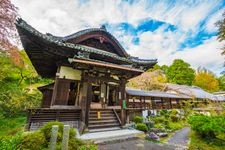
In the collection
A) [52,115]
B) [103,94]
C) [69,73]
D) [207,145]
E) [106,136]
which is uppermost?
[69,73]

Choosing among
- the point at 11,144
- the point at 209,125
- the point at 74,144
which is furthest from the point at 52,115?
the point at 209,125

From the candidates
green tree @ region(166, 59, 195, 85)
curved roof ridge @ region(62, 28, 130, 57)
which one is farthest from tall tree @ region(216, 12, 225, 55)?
green tree @ region(166, 59, 195, 85)

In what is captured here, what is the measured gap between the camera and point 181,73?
4344cm

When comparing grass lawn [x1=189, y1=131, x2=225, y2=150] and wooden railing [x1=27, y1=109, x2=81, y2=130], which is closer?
grass lawn [x1=189, y1=131, x2=225, y2=150]

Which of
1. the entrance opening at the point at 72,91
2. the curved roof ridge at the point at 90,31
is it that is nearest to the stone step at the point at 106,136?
the entrance opening at the point at 72,91

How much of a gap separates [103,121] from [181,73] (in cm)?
4063

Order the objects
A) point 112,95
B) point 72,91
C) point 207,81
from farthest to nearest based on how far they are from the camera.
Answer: point 207,81 < point 112,95 < point 72,91

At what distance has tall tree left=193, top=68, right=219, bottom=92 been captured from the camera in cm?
4828

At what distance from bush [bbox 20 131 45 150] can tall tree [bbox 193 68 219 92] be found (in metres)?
53.0

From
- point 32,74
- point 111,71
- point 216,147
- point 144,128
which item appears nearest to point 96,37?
point 111,71

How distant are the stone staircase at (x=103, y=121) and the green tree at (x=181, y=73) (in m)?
38.2

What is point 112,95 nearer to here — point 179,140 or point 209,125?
point 179,140

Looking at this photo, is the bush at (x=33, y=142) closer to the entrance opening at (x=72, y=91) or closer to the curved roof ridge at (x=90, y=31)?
the entrance opening at (x=72, y=91)

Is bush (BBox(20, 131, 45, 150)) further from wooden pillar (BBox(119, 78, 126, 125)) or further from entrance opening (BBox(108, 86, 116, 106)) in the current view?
entrance opening (BBox(108, 86, 116, 106))
